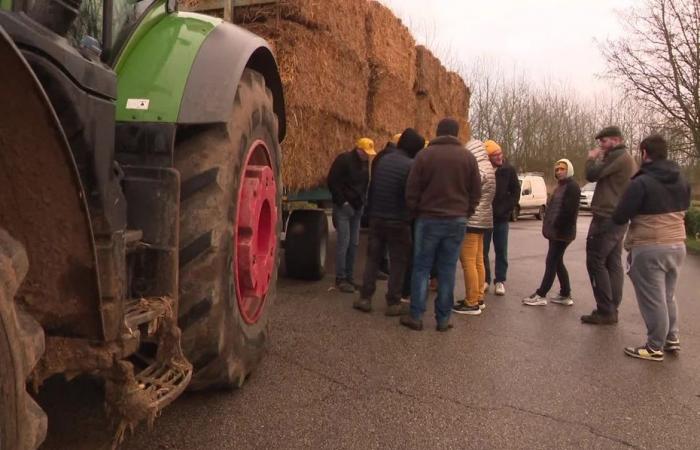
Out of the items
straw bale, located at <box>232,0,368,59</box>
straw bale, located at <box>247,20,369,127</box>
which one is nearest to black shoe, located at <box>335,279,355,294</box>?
straw bale, located at <box>247,20,369,127</box>

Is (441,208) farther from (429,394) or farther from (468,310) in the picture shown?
(429,394)

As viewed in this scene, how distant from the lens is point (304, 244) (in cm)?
662

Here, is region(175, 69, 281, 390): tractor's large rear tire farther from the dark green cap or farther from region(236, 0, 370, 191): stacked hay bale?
the dark green cap

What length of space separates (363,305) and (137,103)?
11.5 feet

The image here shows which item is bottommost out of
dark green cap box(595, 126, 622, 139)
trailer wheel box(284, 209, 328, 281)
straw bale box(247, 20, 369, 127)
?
trailer wheel box(284, 209, 328, 281)

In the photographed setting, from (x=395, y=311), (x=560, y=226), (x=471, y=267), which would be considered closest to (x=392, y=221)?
(x=395, y=311)

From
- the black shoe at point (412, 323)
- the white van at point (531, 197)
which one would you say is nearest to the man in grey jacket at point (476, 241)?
the black shoe at point (412, 323)

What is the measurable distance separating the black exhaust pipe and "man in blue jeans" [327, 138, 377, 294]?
4.64 metres

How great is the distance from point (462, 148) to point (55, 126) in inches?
154

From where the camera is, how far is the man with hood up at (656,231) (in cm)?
436

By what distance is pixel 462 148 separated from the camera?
16.3 feet

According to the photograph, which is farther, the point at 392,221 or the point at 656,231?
the point at 392,221

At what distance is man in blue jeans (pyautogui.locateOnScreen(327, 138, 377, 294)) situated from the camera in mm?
6328

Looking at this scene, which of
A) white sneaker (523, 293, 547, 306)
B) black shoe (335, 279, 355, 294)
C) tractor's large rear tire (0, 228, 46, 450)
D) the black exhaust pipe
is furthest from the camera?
black shoe (335, 279, 355, 294)
